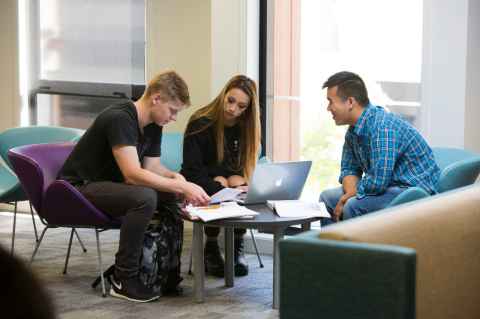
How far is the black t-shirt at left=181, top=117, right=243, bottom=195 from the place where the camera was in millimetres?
4711

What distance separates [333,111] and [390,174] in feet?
1.71

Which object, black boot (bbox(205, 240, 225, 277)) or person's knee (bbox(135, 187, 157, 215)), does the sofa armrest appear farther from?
black boot (bbox(205, 240, 225, 277))

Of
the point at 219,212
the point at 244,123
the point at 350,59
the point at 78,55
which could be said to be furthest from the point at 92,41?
the point at 219,212

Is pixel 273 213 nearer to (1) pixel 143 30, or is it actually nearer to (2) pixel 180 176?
(2) pixel 180 176

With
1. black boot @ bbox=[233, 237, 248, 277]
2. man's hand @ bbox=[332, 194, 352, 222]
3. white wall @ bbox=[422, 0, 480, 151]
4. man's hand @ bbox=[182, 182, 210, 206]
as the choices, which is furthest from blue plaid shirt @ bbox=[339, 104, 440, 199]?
black boot @ bbox=[233, 237, 248, 277]

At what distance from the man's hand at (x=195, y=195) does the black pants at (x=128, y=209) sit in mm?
209

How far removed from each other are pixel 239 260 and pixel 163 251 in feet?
2.64

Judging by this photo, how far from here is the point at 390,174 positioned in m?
4.18

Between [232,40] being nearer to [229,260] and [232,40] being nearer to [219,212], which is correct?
[229,260]

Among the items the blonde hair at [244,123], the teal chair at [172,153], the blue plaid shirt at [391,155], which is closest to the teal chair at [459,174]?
the blue plaid shirt at [391,155]

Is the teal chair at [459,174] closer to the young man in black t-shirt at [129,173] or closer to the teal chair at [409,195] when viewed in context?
the teal chair at [409,195]

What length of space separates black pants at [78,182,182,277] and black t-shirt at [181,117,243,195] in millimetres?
385

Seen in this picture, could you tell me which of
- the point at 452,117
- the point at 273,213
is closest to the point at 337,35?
the point at 452,117

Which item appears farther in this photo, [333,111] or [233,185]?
[233,185]
